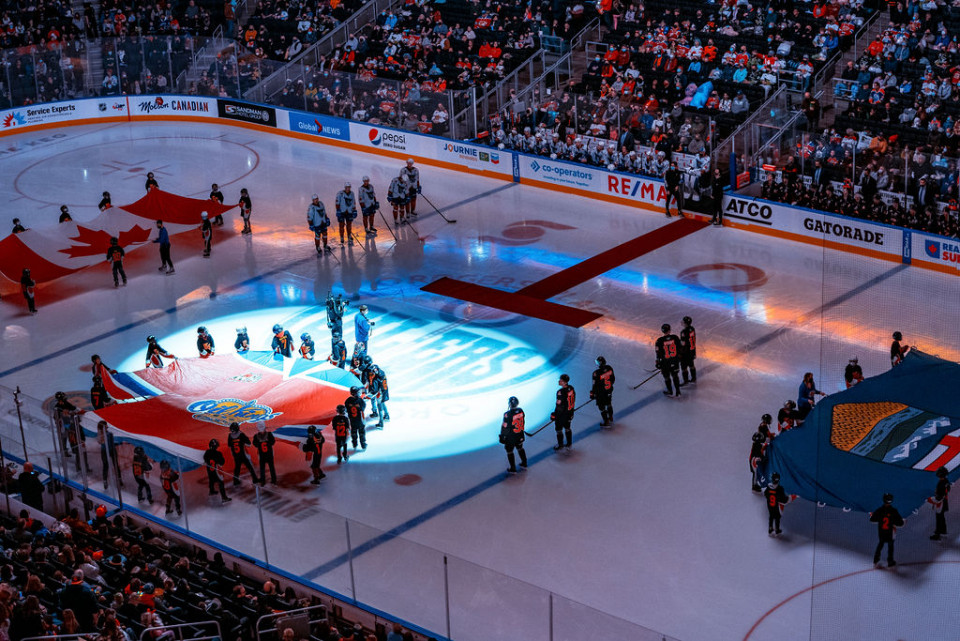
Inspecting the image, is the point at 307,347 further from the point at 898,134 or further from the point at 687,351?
the point at 898,134

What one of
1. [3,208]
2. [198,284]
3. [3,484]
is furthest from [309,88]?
[3,484]

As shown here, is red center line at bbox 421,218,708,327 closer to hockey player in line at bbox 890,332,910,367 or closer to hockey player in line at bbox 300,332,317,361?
hockey player in line at bbox 300,332,317,361

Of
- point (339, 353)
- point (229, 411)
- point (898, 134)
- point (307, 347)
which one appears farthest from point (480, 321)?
point (898, 134)

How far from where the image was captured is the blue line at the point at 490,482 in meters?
15.9

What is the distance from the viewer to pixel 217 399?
2141cm

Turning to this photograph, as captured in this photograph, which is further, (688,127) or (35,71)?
(35,71)

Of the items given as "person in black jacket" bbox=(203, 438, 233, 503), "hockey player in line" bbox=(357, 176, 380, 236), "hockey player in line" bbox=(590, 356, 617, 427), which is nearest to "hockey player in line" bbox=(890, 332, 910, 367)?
"hockey player in line" bbox=(590, 356, 617, 427)

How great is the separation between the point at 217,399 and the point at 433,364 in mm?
4724

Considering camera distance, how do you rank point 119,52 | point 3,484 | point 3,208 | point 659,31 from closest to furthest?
point 3,484 → point 3,208 → point 659,31 → point 119,52

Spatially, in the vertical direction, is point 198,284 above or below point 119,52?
below

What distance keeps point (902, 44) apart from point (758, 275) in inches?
345

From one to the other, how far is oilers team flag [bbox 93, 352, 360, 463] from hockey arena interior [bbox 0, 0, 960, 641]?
86 mm

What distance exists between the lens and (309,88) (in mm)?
40969

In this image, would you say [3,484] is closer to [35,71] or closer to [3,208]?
[3,208]
